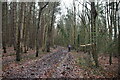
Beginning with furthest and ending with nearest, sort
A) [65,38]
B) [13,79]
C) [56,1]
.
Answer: [65,38] → [56,1] → [13,79]

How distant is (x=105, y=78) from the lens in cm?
1062

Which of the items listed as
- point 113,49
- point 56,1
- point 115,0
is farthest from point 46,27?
point 113,49

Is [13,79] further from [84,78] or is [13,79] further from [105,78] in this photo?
[105,78]

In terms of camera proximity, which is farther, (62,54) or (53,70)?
(62,54)

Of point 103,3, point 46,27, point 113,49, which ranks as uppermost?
point 103,3

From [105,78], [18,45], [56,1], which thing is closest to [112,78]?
[105,78]

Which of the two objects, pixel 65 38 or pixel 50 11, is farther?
pixel 65 38

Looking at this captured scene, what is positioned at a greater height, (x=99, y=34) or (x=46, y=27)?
(x=46, y=27)

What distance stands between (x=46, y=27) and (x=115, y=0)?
15484mm

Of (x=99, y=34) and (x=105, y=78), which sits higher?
(x=99, y=34)

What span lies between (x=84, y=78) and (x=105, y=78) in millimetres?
1502

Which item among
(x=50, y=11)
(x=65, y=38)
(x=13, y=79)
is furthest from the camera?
(x=65, y=38)

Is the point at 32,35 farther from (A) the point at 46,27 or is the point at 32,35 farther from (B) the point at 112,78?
(B) the point at 112,78

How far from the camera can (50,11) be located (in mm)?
29719
